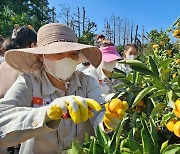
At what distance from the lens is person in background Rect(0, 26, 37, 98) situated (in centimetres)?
146

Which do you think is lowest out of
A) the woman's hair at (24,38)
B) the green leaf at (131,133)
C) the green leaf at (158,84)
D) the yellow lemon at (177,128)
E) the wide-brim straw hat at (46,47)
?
the green leaf at (131,133)

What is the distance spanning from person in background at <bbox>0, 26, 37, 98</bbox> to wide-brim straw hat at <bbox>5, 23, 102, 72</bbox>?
0.36m

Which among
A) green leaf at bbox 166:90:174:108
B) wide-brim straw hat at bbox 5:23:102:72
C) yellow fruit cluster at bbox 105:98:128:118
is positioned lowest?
yellow fruit cluster at bbox 105:98:128:118

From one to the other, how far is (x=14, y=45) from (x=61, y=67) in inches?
38.4

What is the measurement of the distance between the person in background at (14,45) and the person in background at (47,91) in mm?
367

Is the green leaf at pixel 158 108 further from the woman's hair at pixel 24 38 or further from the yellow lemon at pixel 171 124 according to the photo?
the woman's hair at pixel 24 38

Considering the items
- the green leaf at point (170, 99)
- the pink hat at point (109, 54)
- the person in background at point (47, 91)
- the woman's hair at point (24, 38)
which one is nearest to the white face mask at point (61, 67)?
the person in background at point (47, 91)

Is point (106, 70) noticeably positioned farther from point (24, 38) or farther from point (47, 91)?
point (47, 91)

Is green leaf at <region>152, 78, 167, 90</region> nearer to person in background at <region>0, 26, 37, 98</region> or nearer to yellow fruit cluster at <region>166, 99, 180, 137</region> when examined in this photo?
yellow fruit cluster at <region>166, 99, 180, 137</region>

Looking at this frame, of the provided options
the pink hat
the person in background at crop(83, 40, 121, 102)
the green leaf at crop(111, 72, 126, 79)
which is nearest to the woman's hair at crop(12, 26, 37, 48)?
the person in background at crop(83, 40, 121, 102)

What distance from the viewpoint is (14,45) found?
6.25 ft

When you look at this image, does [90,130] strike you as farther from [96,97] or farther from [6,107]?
[6,107]

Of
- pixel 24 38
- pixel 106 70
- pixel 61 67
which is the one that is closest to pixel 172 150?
pixel 61 67

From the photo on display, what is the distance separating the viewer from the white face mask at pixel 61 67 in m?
1.01
